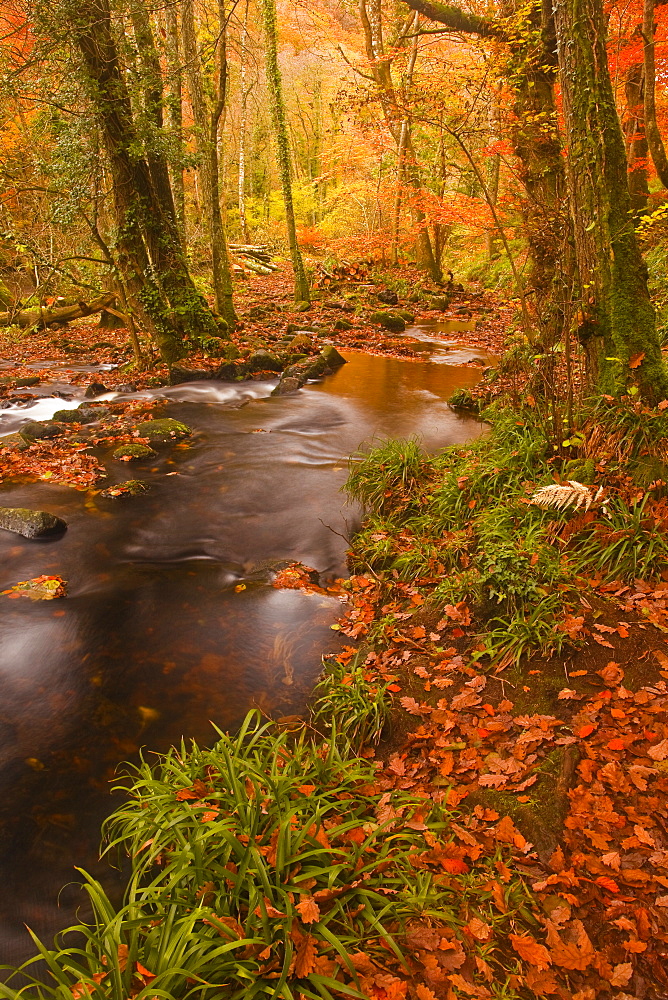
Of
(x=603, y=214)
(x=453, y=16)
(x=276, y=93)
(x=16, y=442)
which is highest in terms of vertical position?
(x=276, y=93)

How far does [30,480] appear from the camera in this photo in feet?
28.9

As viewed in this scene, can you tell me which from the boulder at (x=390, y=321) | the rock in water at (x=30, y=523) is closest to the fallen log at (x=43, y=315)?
the boulder at (x=390, y=321)

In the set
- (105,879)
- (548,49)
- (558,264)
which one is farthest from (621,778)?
(548,49)

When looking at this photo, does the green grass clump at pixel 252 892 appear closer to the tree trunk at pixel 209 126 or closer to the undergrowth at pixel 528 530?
the undergrowth at pixel 528 530

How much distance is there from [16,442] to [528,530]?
9071mm

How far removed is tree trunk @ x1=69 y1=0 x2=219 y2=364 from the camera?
10.9 metres

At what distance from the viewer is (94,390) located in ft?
41.7

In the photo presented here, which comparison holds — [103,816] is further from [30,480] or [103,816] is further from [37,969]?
[30,480]

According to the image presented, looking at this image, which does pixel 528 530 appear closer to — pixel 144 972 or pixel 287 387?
pixel 144 972

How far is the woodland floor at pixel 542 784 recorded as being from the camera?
8.24 feet

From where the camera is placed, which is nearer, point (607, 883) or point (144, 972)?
point (144, 972)

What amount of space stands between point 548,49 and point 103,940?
1109cm

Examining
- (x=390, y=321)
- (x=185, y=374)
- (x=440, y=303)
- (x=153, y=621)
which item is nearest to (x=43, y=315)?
(x=185, y=374)

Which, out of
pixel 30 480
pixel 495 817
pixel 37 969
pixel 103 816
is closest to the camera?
pixel 37 969
